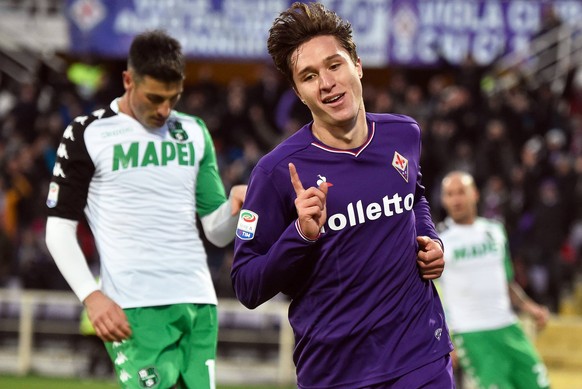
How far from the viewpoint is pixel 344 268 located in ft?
14.6

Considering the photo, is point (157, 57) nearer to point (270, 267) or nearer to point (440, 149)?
point (270, 267)

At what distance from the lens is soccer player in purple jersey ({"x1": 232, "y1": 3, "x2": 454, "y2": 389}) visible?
4.43m

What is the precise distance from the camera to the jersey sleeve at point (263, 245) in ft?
14.3

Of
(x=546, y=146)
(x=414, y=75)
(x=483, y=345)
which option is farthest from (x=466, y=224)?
(x=414, y=75)

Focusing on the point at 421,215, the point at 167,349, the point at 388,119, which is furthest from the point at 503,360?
the point at 388,119

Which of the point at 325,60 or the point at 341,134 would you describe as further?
the point at 341,134

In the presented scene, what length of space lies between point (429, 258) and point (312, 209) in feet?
2.09

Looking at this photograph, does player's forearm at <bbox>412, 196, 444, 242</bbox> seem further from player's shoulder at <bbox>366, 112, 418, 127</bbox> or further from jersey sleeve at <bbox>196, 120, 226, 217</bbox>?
jersey sleeve at <bbox>196, 120, 226, 217</bbox>

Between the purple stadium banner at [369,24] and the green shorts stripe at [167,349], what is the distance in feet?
45.1

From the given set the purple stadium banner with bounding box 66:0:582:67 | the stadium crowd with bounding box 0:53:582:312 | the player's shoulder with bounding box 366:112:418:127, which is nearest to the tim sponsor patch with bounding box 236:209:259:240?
the player's shoulder with bounding box 366:112:418:127

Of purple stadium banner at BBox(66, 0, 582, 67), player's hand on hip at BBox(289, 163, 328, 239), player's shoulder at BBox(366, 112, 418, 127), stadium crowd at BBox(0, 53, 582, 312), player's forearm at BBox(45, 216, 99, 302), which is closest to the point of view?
player's hand on hip at BBox(289, 163, 328, 239)

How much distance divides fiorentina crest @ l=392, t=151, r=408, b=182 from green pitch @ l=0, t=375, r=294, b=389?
1005 centimetres

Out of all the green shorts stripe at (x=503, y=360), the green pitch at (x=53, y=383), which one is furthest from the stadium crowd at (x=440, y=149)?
the green shorts stripe at (x=503, y=360)

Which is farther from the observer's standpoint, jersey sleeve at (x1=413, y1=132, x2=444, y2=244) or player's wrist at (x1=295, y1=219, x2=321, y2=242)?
jersey sleeve at (x1=413, y1=132, x2=444, y2=244)
